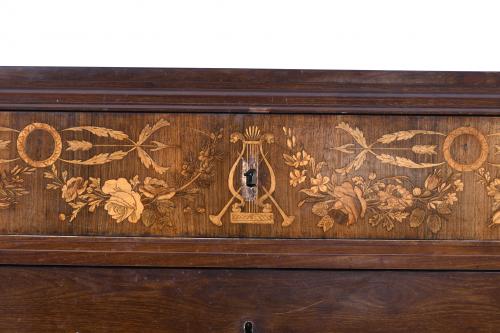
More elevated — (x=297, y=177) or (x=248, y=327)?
(x=297, y=177)

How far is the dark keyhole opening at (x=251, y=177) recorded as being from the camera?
1509 mm

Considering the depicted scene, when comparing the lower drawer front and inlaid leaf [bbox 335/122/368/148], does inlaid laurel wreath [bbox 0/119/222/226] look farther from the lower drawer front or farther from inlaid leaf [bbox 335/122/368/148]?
inlaid leaf [bbox 335/122/368/148]

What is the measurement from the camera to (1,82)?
1502mm

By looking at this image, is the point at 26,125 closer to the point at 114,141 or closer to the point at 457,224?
the point at 114,141

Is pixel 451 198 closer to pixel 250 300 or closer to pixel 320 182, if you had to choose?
pixel 320 182

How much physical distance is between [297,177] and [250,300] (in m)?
0.27

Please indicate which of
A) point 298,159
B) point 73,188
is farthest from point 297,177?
point 73,188

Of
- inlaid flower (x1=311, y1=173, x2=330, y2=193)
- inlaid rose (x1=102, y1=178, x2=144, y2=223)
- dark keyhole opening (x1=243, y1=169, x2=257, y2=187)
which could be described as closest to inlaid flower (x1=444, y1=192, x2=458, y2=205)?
inlaid flower (x1=311, y1=173, x2=330, y2=193)

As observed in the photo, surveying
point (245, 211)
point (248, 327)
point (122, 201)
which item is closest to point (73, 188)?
point (122, 201)

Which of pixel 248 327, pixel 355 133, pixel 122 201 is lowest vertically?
pixel 248 327

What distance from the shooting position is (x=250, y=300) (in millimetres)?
1516

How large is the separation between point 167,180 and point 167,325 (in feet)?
0.98

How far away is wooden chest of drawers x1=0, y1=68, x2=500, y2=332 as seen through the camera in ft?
4.93

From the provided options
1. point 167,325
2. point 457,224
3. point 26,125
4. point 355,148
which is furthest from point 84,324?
point 457,224
